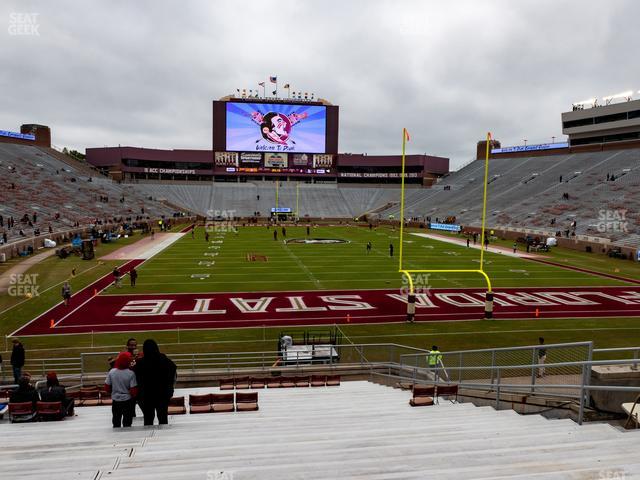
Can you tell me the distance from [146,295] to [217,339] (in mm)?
8321

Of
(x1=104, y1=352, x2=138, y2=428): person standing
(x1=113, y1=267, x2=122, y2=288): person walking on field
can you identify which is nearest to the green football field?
(x1=113, y1=267, x2=122, y2=288): person walking on field

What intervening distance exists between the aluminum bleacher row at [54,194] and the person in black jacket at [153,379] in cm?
3758

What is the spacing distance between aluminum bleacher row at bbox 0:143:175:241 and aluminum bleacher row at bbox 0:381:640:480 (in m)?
37.8

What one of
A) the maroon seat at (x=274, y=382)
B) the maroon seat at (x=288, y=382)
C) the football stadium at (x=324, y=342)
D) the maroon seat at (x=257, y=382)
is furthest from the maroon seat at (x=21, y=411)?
the maroon seat at (x=288, y=382)

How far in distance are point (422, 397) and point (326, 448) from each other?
4036 mm

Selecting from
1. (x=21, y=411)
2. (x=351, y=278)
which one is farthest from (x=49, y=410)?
(x=351, y=278)

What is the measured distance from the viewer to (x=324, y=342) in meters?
15.8

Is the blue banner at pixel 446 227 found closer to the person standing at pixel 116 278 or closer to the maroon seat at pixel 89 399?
the person standing at pixel 116 278

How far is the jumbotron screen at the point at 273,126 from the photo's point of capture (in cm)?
8631

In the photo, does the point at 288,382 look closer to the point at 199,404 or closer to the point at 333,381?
the point at 333,381

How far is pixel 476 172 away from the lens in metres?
94.2

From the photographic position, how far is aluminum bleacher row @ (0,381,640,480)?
13.9 feet

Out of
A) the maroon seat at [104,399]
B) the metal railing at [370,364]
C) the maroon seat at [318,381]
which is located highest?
the maroon seat at [104,399]

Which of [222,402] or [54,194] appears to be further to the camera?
[54,194]
